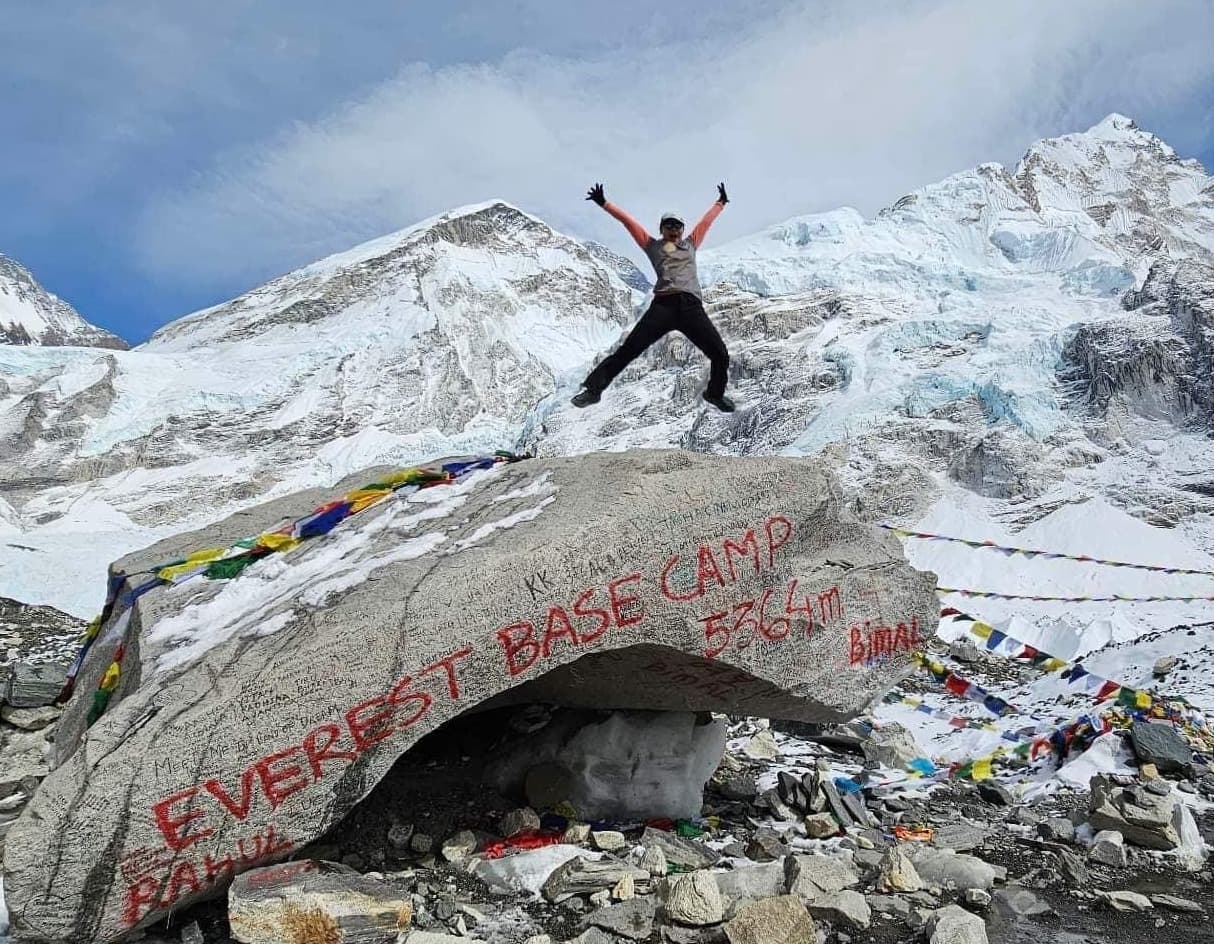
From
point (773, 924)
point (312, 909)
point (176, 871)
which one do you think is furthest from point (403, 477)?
point (773, 924)

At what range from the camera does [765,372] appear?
8081cm

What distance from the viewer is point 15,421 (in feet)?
345

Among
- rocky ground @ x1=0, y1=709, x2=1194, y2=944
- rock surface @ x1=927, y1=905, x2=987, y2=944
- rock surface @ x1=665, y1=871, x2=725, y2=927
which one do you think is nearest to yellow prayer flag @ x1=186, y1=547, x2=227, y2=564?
rocky ground @ x1=0, y1=709, x2=1194, y2=944

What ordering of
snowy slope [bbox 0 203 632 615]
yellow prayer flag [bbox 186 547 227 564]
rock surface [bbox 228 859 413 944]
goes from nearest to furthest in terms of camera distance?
rock surface [bbox 228 859 413 944]
yellow prayer flag [bbox 186 547 227 564]
snowy slope [bbox 0 203 632 615]

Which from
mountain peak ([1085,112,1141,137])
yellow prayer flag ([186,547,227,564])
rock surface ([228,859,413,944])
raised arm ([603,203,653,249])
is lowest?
rock surface ([228,859,413,944])

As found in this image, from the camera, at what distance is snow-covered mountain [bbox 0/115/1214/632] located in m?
57.5

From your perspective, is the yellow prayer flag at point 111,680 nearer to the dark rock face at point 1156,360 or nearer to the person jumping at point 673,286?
the person jumping at point 673,286

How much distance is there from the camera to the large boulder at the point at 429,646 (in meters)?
4.47

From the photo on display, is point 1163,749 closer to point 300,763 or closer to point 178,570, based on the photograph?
point 300,763

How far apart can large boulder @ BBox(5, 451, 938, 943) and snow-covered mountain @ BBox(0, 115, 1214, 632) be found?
2993 cm

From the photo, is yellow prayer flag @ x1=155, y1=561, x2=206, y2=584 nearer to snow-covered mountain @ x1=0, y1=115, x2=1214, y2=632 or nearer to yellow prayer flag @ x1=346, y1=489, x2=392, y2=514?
yellow prayer flag @ x1=346, y1=489, x2=392, y2=514

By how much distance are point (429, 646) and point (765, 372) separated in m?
77.8

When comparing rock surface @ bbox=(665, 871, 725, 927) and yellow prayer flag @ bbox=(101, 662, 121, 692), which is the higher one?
yellow prayer flag @ bbox=(101, 662, 121, 692)

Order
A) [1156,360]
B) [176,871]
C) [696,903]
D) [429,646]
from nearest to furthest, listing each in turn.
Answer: [176,871] < [696,903] < [429,646] < [1156,360]
